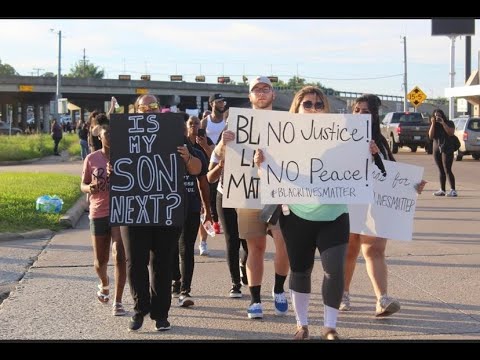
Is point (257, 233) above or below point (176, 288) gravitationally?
Result: above

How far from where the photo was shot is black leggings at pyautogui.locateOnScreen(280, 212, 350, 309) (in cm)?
559

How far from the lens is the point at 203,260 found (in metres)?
9.45

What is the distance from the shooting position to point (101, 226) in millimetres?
6977

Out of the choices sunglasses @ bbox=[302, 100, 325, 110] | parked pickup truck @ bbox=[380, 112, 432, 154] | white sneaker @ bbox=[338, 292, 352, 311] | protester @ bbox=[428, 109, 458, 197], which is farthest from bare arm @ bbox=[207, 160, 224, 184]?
parked pickup truck @ bbox=[380, 112, 432, 154]

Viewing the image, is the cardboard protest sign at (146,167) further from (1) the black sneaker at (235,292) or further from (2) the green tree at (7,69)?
(2) the green tree at (7,69)

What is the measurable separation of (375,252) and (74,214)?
302 inches

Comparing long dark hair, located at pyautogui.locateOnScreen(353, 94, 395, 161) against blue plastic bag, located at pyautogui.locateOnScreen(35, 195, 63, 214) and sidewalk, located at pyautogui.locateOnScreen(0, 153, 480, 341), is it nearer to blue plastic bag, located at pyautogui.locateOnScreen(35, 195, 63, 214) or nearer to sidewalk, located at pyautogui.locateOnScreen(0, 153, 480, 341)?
sidewalk, located at pyautogui.locateOnScreen(0, 153, 480, 341)

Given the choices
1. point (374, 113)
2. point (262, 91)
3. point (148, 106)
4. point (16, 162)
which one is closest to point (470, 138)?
point (16, 162)

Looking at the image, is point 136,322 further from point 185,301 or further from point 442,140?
point 442,140

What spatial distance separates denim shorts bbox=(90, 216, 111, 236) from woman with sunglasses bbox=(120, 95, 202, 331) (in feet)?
2.15

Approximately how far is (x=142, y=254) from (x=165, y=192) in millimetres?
559

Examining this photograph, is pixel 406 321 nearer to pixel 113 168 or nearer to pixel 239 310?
pixel 239 310

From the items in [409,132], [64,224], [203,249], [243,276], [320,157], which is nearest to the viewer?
[320,157]

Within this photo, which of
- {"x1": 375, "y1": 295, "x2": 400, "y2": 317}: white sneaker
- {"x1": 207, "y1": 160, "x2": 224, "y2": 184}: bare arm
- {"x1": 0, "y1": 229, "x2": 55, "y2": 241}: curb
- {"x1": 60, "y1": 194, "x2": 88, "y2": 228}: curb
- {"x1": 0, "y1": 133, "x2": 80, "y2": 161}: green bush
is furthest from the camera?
{"x1": 0, "y1": 133, "x2": 80, "y2": 161}: green bush
